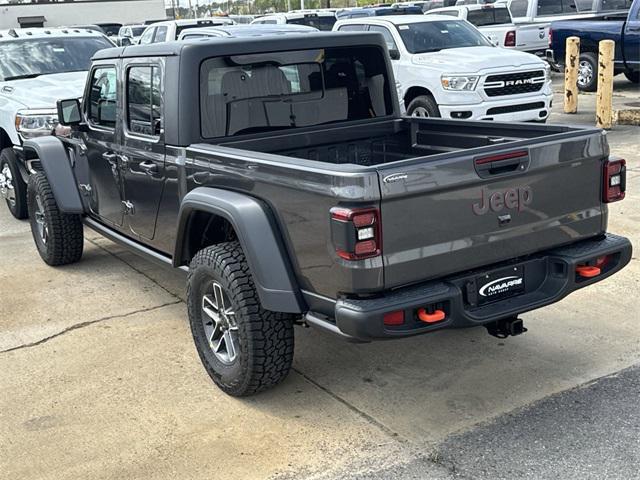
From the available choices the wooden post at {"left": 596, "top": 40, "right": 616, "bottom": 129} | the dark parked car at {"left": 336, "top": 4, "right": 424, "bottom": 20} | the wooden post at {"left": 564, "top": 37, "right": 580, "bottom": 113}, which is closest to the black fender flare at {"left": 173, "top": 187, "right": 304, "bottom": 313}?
the wooden post at {"left": 596, "top": 40, "right": 616, "bottom": 129}

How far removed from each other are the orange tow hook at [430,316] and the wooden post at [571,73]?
10587mm

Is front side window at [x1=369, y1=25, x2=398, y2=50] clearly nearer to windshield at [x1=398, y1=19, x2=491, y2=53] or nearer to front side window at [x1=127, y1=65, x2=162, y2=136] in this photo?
windshield at [x1=398, y1=19, x2=491, y2=53]

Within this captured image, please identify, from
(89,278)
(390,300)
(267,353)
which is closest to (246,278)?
(267,353)

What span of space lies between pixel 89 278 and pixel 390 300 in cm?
375

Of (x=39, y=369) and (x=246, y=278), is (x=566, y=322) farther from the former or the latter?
(x=39, y=369)

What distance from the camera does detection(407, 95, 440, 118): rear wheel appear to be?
1099cm

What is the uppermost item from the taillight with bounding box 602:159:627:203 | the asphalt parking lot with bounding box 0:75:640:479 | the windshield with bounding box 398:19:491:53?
the windshield with bounding box 398:19:491:53

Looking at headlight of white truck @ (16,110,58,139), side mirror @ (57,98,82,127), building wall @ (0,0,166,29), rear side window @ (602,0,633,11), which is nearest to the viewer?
side mirror @ (57,98,82,127)

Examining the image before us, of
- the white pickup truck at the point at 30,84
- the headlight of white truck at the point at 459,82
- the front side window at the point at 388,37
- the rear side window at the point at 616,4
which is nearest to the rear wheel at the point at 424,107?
the headlight of white truck at the point at 459,82

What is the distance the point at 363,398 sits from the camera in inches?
166

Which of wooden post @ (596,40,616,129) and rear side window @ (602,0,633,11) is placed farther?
rear side window @ (602,0,633,11)

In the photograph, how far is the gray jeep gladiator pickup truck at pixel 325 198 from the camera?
11.4 ft

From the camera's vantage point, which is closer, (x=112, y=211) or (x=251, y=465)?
(x=251, y=465)

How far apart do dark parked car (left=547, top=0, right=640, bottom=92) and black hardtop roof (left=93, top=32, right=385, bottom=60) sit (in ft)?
36.4
